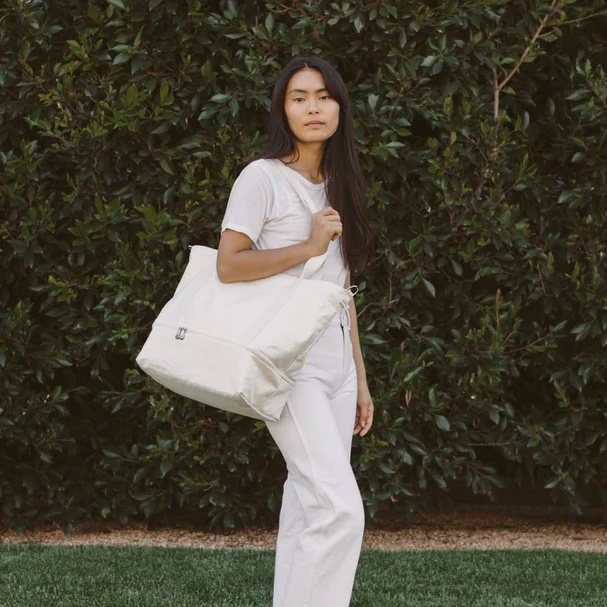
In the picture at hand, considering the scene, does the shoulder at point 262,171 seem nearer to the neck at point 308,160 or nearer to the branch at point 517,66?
the neck at point 308,160

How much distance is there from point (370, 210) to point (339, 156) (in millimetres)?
2042

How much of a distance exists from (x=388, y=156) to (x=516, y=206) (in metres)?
0.67

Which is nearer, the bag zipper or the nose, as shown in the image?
the bag zipper

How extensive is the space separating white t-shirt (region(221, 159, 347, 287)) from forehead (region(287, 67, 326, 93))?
24 cm

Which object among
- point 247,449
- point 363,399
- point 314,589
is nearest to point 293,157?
point 363,399

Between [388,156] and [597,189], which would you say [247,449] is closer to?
[388,156]

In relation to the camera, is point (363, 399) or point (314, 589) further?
point (363, 399)

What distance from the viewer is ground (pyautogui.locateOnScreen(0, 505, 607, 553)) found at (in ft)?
18.2

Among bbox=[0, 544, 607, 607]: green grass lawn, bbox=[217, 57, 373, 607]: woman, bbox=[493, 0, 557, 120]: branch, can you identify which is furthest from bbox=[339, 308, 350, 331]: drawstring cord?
bbox=[493, 0, 557, 120]: branch

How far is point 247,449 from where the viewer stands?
17.4ft

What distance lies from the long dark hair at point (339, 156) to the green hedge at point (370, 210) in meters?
1.86

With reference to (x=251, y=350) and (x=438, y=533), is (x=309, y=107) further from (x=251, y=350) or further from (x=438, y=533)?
(x=438, y=533)

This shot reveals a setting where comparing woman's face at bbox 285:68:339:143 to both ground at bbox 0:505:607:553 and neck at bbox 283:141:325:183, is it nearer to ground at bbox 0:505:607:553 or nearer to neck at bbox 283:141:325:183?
neck at bbox 283:141:325:183

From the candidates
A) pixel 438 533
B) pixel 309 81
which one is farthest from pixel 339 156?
pixel 438 533
